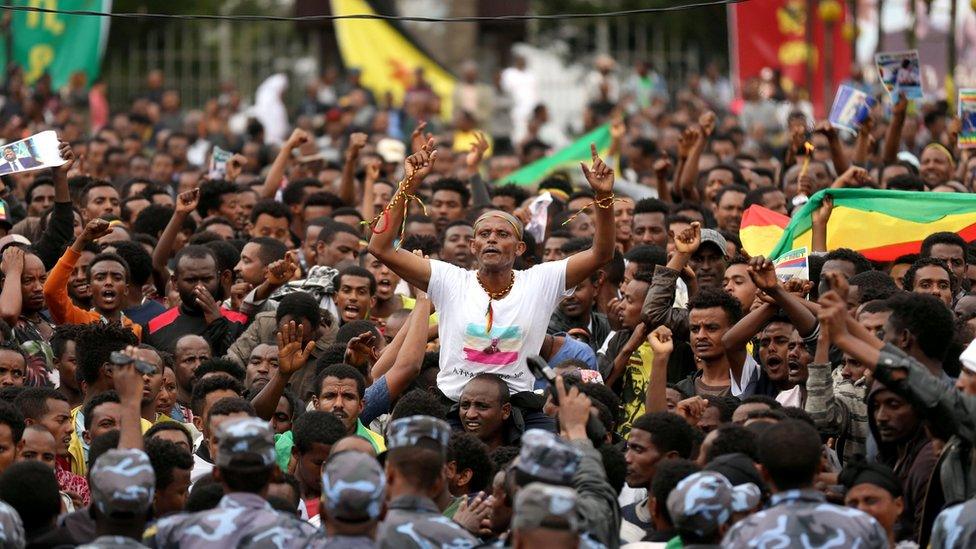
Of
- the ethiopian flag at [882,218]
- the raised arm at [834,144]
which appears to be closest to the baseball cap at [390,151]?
the raised arm at [834,144]

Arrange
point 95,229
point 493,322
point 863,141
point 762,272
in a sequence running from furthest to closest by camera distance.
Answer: point 863,141
point 95,229
point 493,322
point 762,272

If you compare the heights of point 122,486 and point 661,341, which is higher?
point 122,486

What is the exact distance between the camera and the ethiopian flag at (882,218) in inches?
515

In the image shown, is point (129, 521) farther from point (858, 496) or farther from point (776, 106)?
point (776, 106)

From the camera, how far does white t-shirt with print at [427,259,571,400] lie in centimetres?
1004

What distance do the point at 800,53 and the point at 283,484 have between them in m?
20.3

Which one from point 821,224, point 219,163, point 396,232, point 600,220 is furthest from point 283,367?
point 219,163

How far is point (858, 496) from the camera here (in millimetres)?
7957

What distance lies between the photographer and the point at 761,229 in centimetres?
1357

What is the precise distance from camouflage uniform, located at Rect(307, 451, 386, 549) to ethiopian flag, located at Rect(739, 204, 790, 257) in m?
6.43

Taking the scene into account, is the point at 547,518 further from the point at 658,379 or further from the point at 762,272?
the point at 658,379

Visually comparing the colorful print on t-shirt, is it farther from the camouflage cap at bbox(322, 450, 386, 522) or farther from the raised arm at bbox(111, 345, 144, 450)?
the camouflage cap at bbox(322, 450, 386, 522)

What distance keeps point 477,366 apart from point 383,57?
1734cm

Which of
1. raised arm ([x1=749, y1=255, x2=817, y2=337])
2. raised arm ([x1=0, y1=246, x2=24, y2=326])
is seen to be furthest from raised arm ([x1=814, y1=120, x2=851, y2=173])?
raised arm ([x1=0, y1=246, x2=24, y2=326])
